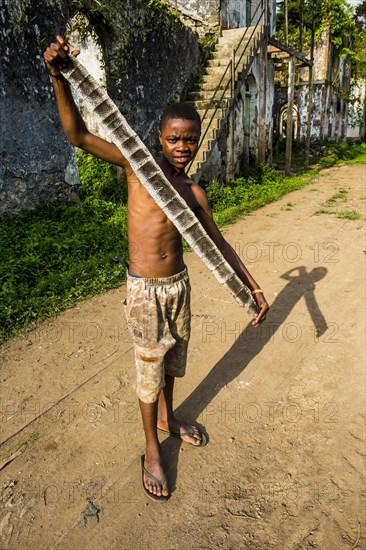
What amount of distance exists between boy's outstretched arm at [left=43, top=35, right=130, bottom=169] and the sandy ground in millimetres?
1780

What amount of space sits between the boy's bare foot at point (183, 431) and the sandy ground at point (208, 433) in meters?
0.05

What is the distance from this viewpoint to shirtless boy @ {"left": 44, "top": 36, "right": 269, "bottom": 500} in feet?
6.29

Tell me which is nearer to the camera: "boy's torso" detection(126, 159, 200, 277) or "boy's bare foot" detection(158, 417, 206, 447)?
"boy's torso" detection(126, 159, 200, 277)

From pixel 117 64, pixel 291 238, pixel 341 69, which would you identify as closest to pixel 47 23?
pixel 117 64

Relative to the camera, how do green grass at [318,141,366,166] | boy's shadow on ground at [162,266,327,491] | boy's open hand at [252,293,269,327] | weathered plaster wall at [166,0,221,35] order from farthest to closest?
green grass at [318,141,366,166]
weathered plaster wall at [166,0,221,35]
boy's shadow on ground at [162,266,327,491]
boy's open hand at [252,293,269,327]

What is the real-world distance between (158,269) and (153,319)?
265 mm

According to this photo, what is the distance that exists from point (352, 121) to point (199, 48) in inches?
702

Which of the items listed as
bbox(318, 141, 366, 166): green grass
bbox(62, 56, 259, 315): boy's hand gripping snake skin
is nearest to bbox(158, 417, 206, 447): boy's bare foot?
bbox(62, 56, 259, 315): boy's hand gripping snake skin

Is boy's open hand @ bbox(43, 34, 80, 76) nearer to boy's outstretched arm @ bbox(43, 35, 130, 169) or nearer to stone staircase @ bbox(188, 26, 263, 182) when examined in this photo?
boy's outstretched arm @ bbox(43, 35, 130, 169)

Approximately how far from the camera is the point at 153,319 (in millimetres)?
2096

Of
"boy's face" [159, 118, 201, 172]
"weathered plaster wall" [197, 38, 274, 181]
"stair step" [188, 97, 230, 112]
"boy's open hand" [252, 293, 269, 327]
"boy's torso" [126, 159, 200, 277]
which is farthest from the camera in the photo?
"weathered plaster wall" [197, 38, 274, 181]

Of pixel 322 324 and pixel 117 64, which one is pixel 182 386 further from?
pixel 117 64

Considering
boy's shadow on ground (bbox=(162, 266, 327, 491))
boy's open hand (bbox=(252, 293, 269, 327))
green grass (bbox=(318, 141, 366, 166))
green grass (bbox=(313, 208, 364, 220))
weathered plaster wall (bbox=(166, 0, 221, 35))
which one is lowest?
green grass (bbox=(318, 141, 366, 166))

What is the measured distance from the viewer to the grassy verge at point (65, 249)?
4.18 meters
